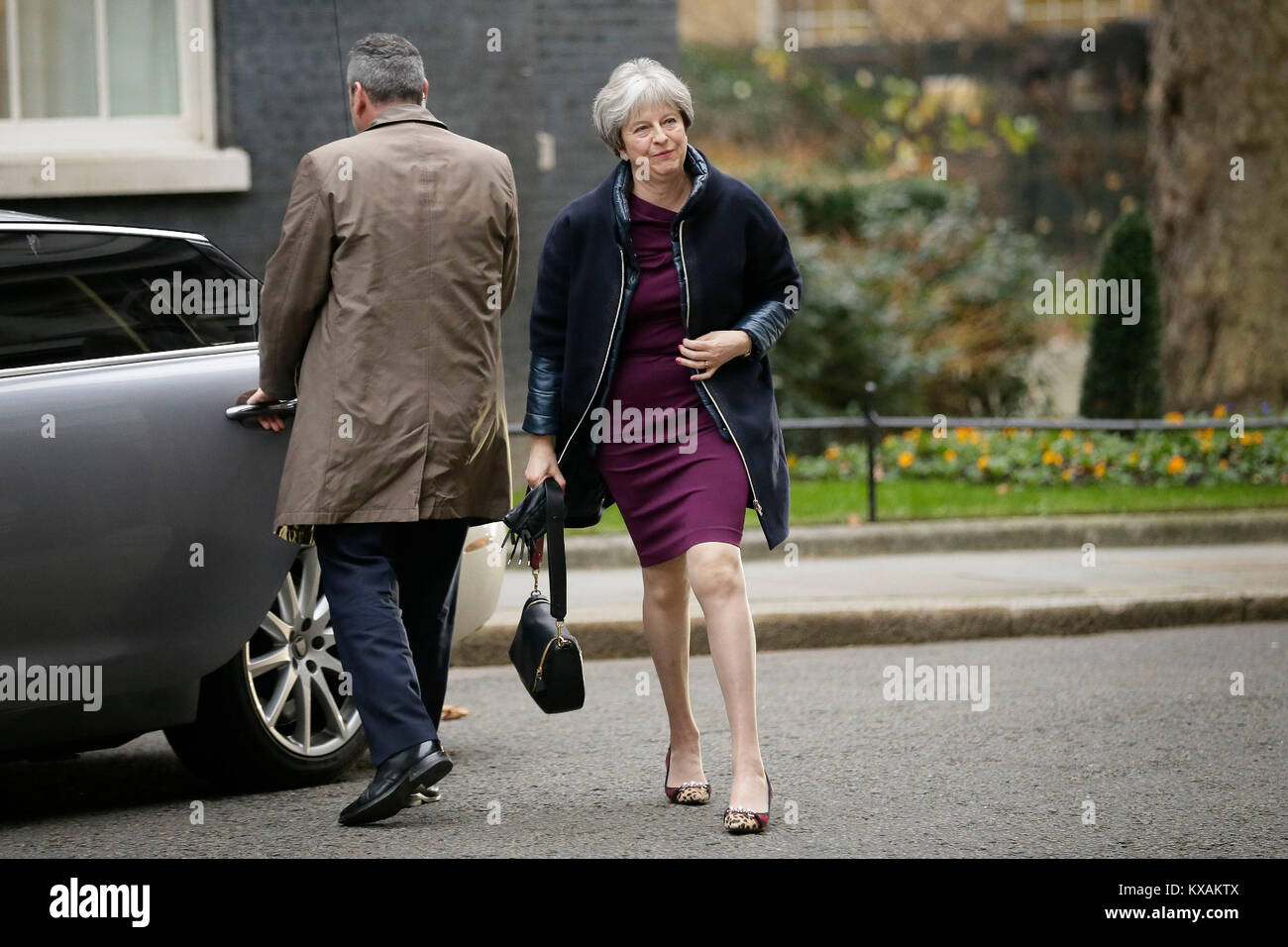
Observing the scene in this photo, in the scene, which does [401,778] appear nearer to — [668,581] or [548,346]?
[668,581]

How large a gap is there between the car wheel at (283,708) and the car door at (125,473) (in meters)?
0.16

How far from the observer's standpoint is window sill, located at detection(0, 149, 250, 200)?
10.9 metres

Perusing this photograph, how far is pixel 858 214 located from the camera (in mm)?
18375

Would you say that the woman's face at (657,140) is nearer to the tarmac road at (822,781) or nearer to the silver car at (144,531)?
the silver car at (144,531)

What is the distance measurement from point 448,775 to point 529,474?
46.6 inches

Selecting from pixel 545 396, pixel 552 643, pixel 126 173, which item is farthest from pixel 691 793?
pixel 126 173

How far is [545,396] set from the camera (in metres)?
4.93

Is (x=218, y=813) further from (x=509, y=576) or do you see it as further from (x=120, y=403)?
(x=509, y=576)

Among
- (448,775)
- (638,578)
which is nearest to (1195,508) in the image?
(638,578)

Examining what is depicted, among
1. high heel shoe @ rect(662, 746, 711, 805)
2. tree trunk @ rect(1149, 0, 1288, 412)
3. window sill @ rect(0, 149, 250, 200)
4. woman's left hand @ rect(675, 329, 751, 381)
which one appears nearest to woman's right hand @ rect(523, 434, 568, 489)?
woman's left hand @ rect(675, 329, 751, 381)

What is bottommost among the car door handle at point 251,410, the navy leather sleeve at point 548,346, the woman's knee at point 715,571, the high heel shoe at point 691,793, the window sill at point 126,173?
the high heel shoe at point 691,793

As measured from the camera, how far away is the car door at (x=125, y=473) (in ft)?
14.9

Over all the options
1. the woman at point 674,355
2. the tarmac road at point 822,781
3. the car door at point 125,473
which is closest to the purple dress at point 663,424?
the woman at point 674,355

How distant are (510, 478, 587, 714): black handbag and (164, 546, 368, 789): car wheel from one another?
27.6 inches
